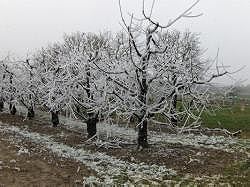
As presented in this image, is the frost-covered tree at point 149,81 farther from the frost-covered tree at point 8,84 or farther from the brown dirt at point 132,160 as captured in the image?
the frost-covered tree at point 8,84

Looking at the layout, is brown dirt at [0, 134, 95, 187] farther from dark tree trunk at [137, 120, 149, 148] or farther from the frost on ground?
dark tree trunk at [137, 120, 149, 148]

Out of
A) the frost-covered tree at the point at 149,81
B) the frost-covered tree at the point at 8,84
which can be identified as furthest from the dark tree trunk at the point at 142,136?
the frost-covered tree at the point at 8,84

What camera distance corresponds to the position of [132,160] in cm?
2267

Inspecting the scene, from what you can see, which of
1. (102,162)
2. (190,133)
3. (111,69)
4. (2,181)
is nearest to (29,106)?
(190,133)

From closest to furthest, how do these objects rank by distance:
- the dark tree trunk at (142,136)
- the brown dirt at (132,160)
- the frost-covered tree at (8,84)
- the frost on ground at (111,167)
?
the brown dirt at (132,160) < the frost on ground at (111,167) < the dark tree trunk at (142,136) < the frost-covered tree at (8,84)

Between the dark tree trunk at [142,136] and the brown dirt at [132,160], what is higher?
the dark tree trunk at [142,136]

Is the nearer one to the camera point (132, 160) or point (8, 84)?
point (132, 160)

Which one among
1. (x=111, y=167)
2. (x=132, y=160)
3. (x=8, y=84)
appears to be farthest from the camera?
(x=8, y=84)

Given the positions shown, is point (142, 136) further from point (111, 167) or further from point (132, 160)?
point (111, 167)

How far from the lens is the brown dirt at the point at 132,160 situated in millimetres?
18958

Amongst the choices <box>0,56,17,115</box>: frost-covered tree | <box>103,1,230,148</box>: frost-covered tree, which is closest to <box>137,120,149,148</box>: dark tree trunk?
<box>103,1,230,148</box>: frost-covered tree

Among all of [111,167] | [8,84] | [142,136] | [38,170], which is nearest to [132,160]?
[111,167]

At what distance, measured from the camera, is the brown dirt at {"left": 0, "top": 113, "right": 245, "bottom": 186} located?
18958 mm

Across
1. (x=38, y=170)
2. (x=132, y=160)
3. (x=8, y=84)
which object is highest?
(x=8, y=84)
